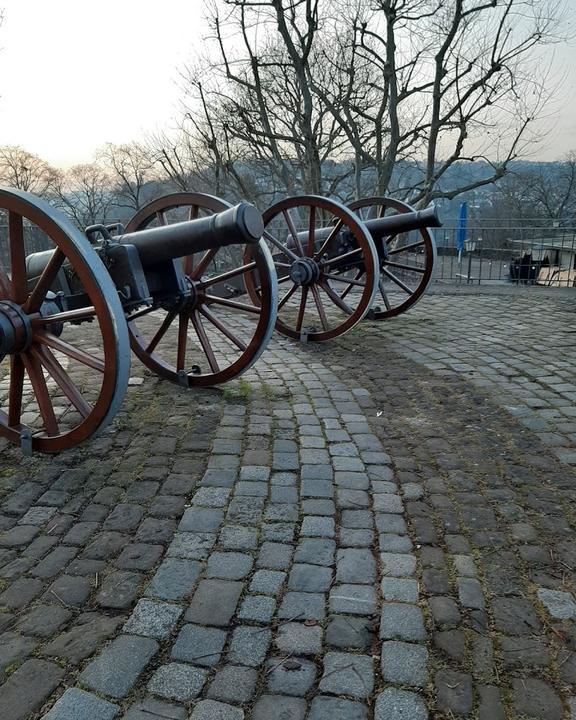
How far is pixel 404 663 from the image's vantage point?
6.52 ft

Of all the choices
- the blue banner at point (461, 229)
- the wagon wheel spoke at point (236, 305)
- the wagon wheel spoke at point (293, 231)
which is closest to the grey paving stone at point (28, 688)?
the wagon wheel spoke at point (236, 305)

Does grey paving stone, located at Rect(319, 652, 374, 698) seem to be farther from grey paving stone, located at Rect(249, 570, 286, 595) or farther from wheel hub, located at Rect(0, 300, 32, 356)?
wheel hub, located at Rect(0, 300, 32, 356)

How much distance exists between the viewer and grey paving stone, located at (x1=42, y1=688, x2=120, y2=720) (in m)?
1.78

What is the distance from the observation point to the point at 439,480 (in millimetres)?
3285

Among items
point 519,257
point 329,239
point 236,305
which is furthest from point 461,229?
point 236,305

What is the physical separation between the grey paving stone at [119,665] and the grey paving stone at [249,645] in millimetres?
270

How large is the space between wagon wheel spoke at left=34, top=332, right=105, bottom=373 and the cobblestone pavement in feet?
1.92

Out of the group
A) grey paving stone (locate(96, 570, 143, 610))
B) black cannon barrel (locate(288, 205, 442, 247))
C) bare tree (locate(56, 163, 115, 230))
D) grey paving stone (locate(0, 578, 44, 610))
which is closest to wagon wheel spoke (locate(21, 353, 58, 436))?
grey paving stone (locate(0, 578, 44, 610))

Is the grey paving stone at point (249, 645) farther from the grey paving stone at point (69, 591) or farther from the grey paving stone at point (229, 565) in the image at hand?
the grey paving stone at point (69, 591)

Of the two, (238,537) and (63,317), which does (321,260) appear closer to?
(63,317)

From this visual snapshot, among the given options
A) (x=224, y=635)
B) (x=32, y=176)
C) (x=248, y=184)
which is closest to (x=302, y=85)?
(x=248, y=184)

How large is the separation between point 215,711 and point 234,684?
0.36ft

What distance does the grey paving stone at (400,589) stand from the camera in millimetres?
2305

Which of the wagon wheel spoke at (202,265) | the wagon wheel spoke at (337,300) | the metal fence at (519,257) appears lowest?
the metal fence at (519,257)
